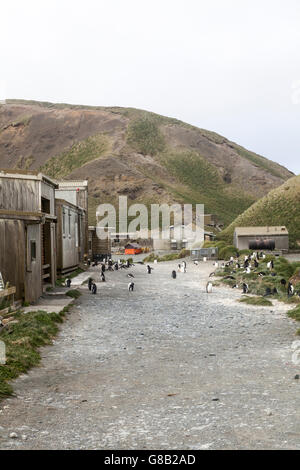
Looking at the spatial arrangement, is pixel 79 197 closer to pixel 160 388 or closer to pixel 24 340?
pixel 24 340

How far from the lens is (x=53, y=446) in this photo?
6238 mm

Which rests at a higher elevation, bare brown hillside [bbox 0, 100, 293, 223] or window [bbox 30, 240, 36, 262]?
bare brown hillside [bbox 0, 100, 293, 223]

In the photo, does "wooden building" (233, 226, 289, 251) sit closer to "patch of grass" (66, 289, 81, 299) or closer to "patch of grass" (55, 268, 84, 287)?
"patch of grass" (55, 268, 84, 287)

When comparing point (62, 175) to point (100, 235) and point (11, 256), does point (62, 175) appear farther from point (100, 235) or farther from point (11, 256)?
point (11, 256)

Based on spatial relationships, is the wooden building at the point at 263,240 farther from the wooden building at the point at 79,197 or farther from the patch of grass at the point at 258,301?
the patch of grass at the point at 258,301

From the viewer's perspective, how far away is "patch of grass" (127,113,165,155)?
558ft

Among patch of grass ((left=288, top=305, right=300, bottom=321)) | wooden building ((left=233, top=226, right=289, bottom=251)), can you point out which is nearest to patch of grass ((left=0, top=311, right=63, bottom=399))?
patch of grass ((left=288, top=305, right=300, bottom=321))

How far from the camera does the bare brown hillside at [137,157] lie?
145000mm

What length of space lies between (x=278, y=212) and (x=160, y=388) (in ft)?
253

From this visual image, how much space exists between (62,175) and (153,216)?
4331 centimetres

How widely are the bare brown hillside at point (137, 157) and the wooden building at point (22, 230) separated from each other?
115 metres

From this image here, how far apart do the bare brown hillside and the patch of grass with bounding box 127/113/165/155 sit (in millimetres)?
73

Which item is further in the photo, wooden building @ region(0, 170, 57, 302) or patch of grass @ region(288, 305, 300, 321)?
wooden building @ region(0, 170, 57, 302)

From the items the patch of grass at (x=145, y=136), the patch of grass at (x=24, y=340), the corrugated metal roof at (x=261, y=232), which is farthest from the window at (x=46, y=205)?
the patch of grass at (x=145, y=136)
